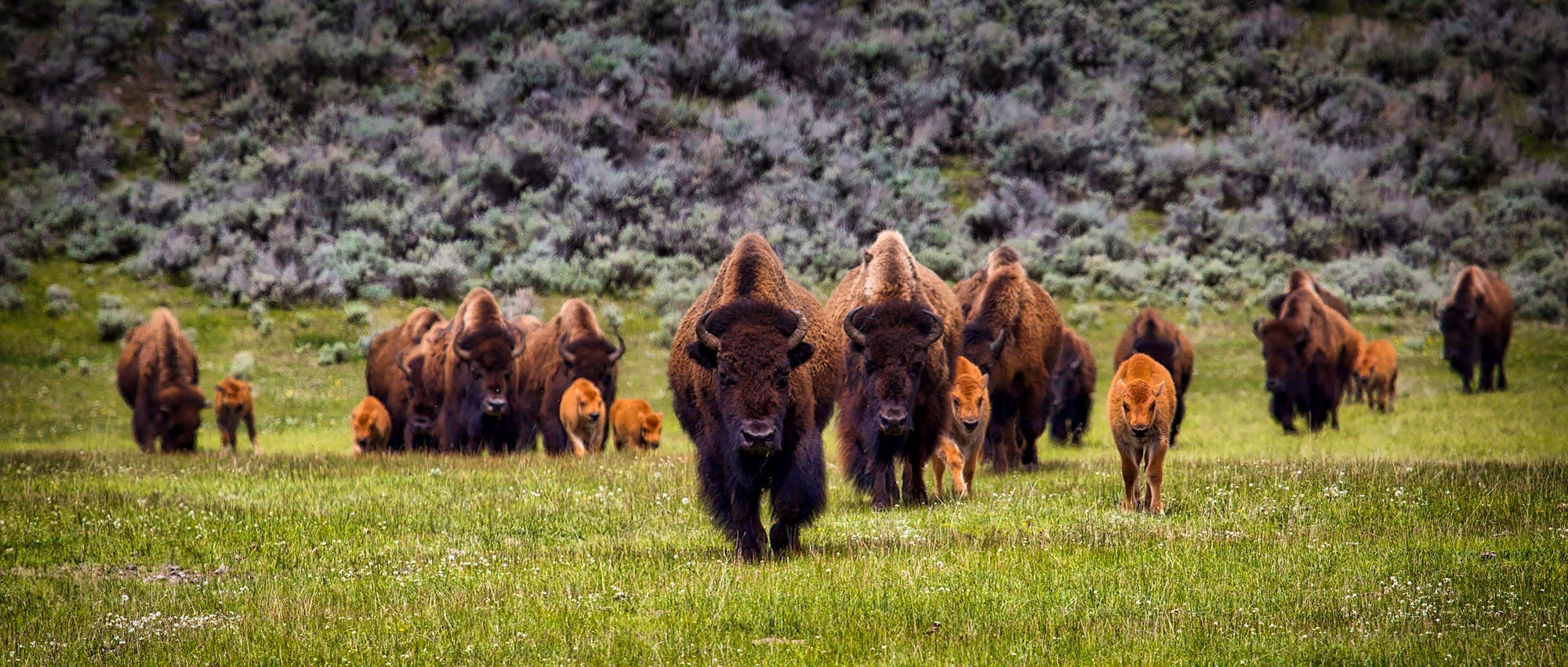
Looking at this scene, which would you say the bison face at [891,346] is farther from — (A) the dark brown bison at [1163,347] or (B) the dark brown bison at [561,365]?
(B) the dark brown bison at [561,365]

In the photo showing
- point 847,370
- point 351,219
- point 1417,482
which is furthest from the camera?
point 351,219

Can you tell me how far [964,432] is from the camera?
12055 mm

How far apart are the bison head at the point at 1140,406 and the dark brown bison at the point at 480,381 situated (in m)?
9.71

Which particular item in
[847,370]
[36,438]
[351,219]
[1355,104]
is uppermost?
[1355,104]

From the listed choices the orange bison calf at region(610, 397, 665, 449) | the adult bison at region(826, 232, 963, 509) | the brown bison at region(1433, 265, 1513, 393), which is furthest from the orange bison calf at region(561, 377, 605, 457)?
the brown bison at region(1433, 265, 1513, 393)

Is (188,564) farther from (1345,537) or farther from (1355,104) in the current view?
(1355,104)

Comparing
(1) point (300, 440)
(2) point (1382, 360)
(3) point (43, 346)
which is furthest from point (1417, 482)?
(3) point (43, 346)

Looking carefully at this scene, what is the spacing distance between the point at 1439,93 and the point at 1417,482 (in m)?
45.5

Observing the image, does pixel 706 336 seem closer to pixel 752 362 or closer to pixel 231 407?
pixel 752 362

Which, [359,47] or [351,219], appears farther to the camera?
[359,47]

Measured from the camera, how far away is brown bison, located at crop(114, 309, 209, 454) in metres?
18.2

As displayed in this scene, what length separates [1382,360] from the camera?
75.5ft

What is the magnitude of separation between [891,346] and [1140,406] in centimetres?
203

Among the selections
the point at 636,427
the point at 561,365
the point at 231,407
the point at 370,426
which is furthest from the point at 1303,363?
the point at 231,407
